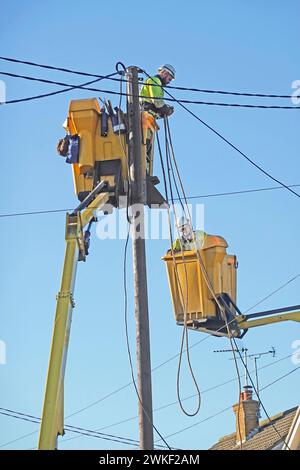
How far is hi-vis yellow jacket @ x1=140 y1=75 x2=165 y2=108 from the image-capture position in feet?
43.7

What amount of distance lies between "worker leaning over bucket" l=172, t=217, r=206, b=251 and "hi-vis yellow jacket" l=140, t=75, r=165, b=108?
1417 mm

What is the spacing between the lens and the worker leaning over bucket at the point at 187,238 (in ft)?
44.8

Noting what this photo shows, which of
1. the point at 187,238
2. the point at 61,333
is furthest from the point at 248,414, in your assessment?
the point at 61,333

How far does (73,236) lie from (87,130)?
5.61 ft

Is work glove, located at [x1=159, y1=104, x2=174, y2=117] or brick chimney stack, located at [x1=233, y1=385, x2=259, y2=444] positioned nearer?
work glove, located at [x1=159, y1=104, x2=174, y2=117]

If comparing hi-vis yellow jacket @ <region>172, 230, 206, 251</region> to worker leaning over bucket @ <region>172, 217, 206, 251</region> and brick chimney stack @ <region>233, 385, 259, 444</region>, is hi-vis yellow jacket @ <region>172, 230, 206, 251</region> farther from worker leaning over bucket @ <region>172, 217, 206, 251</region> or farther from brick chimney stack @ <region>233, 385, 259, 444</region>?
brick chimney stack @ <region>233, 385, 259, 444</region>

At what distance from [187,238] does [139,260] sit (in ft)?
6.02

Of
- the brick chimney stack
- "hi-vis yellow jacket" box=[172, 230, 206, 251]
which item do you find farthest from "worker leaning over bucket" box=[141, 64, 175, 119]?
the brick chimney stack

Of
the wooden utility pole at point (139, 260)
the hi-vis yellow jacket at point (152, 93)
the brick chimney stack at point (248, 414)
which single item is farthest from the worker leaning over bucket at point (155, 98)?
the brick chimney stack at point (248, 414)

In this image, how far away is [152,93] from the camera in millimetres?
13320

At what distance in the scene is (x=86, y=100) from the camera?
13062mm

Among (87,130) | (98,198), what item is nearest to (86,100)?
(87,130)
